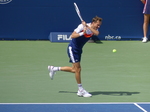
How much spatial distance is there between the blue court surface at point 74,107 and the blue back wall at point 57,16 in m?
8.18

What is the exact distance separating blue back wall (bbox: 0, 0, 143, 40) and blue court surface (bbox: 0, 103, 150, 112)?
26.8 feet

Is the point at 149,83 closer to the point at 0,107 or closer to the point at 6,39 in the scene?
the point at 0,107

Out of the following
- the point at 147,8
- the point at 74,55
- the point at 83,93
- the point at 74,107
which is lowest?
the point at 74,107

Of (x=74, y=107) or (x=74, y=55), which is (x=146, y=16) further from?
(x=74, y=107)

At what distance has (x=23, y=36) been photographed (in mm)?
16703

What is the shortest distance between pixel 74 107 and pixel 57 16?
845cm

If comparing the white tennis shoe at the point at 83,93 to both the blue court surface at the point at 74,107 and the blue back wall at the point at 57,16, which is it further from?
the blue back wall at the point at 57,16

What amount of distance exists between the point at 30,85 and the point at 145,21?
7319 mm

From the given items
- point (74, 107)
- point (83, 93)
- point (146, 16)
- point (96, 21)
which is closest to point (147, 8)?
point (146, 16)

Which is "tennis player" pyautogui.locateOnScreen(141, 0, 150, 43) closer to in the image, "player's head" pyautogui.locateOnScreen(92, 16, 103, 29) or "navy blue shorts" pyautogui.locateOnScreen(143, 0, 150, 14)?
"navy blue shorts" pyautogui.locateOnScreen(143, 0, 150, 14)

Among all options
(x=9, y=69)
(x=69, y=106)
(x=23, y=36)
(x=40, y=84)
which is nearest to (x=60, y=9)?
(x=23, y=36)

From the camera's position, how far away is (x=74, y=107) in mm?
8469

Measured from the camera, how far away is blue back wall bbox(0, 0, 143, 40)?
→ 16.4 meters

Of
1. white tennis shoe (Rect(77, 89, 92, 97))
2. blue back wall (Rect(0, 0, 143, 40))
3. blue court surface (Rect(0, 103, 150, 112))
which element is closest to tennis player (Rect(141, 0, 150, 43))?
blue back wall (Rect(0, 0, 143, 40))
